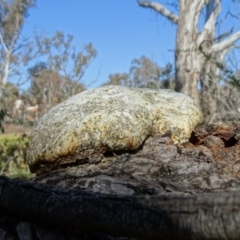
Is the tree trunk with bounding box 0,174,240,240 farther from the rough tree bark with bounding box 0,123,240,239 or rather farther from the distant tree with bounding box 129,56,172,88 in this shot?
the distant tree with bounding box 129,56,172,88

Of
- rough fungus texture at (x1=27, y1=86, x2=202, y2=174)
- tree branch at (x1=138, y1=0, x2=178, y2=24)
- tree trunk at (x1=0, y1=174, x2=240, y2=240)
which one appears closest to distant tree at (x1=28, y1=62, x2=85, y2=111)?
tree branch at (x1=138, y1=0, x2=178, y2=24)

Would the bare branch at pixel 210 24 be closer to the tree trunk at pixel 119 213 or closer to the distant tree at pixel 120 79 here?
the tree trunk at pixel 119 213

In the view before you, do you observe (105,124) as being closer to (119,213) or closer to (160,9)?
(119,213)

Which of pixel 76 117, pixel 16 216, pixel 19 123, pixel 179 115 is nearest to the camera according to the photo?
pixel 16 216

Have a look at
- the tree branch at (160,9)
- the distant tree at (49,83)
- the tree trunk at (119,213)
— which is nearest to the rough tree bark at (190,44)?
the tree branch at (160,9)

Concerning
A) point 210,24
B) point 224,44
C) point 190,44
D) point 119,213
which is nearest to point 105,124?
point 119,213

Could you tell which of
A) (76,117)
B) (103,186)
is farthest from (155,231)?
(76,117)

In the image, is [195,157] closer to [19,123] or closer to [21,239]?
[21,239]
